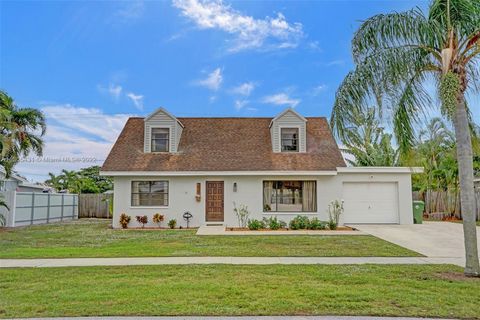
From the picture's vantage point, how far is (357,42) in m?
8.26

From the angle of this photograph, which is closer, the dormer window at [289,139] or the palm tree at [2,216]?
the palm tree at [2,216]

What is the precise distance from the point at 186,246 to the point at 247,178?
22.4 ft

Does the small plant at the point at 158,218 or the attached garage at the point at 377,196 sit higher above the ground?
the attached garage at the point at 377,196

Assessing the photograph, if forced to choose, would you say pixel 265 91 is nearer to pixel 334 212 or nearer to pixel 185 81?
pixel 185 81

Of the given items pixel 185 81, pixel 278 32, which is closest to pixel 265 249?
pixel 278 32

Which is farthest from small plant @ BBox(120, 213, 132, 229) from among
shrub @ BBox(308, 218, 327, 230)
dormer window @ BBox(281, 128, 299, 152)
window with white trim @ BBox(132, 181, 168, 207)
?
shrub @ BBox(308, 218, 327, 230)

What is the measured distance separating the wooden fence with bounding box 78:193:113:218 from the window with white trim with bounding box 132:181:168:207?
9.25 meters

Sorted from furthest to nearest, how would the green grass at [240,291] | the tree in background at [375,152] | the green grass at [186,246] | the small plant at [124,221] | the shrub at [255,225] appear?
the tree in background at [375,152] < the small plant at [124,221] < the shrub at [255,225] < the green grass at [186,246] < the green grass at [240,291]

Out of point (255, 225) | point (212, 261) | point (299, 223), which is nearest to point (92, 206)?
point (255, 225)

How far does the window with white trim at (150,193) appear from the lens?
56.5 feet

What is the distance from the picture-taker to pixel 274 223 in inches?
638

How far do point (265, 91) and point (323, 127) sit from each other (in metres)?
5.25

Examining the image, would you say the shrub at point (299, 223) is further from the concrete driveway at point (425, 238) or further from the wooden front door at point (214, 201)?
the wooden front door at point (214, 201)

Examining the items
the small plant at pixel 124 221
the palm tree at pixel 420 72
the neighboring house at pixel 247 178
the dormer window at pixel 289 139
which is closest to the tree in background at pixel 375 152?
the neighboring house at pixel 247 178
